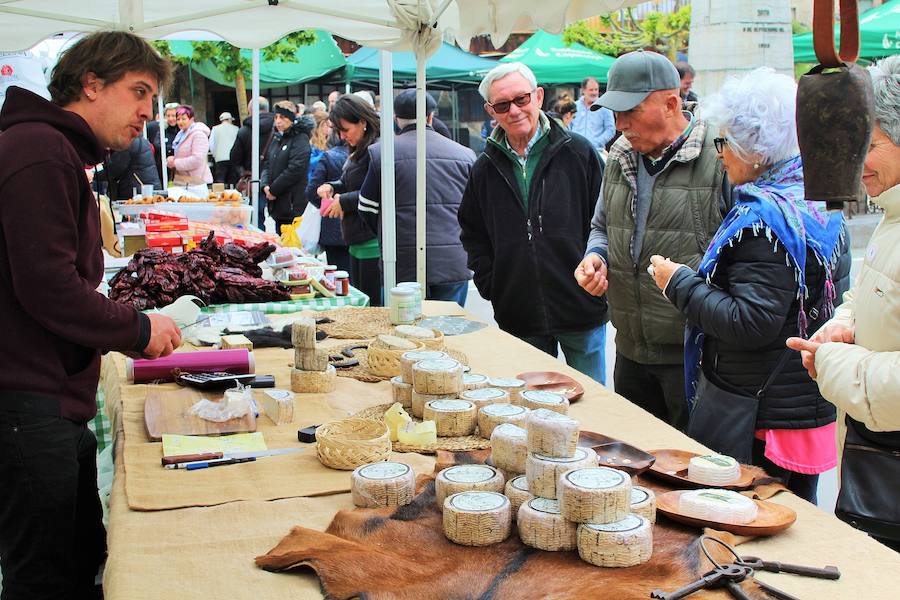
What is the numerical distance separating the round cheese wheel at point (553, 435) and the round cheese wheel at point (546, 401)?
0.48 meters

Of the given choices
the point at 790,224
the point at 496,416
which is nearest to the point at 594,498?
the point at 496,416

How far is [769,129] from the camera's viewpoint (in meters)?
2.49

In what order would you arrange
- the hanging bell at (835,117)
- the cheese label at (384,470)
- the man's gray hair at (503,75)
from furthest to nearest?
the man's gray hair at (503,75)
the cheese label at (384,470)
the hanging bell at (835,117)

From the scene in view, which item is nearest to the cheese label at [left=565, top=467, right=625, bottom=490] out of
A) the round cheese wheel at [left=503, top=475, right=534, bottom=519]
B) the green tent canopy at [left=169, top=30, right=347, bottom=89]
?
the round cheese wheel at [left=503, top=475, right=534, bottom=519]

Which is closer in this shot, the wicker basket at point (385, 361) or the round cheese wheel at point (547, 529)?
the round cheese wheel at point (547, 529)

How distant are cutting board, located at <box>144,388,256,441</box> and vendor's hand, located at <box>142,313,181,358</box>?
0.69ft

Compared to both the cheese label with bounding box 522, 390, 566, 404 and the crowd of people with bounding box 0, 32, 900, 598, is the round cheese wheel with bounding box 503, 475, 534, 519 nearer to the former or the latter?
the cheese label with bounding box 522, 390, 566, 404

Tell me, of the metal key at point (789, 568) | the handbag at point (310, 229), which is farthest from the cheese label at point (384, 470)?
the handbag at point (310, 229)

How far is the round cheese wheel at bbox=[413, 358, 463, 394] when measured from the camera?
2389 millimetres

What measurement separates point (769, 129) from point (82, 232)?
181 cm

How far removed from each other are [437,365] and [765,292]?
0.91m

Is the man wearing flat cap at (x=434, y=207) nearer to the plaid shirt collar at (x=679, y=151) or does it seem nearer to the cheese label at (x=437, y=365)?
the plaid shirt collar at (x=679, y=151)

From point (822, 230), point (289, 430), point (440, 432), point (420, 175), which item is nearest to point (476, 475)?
point (440, 432)

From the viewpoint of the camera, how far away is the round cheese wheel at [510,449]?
1883 millimetres
